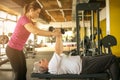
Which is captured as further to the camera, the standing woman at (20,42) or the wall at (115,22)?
the wall at (115,22)

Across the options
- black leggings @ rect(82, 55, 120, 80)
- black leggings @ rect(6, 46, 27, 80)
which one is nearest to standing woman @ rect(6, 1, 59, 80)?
black leggings @ rect(6, 46, 27, 80)

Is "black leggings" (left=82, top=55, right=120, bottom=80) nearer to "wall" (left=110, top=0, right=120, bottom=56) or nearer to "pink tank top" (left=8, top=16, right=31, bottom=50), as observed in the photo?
"pink tank top" (left=8, top=16, right=31, bottom=50)

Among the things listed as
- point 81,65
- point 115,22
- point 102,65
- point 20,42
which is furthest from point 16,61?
point 115,22

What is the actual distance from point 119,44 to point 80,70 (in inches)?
164

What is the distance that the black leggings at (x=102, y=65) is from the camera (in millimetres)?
2246

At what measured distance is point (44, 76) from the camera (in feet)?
7.45

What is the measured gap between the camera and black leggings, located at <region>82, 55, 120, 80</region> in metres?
2.25

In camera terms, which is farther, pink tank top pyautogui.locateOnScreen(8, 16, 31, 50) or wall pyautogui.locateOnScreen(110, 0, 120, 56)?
wall pyautogui.locateOnScreen(110, 0, 120, 56)

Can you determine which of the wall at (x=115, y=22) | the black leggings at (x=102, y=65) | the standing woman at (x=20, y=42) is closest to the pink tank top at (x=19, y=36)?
the standing woman at (x=20, y=42)

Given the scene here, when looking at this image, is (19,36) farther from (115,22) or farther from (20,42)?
(115,22)

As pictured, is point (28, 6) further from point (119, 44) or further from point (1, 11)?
point (1, 11)

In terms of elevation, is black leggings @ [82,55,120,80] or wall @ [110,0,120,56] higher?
wall @ [110,0,120,56]

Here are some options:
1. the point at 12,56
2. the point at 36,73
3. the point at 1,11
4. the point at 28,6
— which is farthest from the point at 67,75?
the point at 1,11

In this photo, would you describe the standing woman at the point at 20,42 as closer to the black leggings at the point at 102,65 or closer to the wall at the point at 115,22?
the black leggings at the point at 102,65
